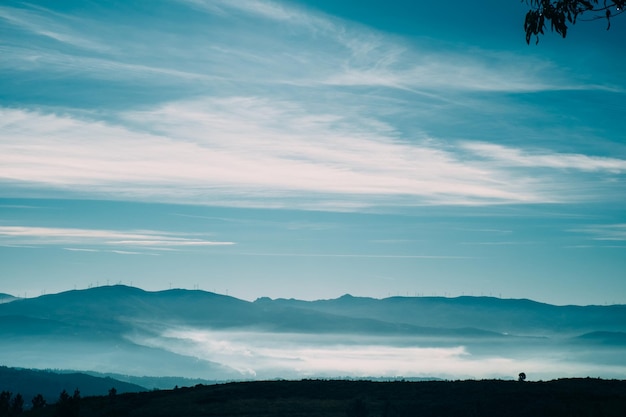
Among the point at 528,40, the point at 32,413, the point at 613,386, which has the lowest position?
the point at 32,413

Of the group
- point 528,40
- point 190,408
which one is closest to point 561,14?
point 528,40

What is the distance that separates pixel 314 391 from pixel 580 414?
101 feet

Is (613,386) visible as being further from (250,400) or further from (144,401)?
(144,401)

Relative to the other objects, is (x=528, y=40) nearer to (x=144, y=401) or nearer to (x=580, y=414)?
(x=580, y=414)

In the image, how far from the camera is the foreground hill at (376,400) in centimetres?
6800

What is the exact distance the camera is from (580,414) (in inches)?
2514

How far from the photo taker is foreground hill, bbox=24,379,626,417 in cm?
6800

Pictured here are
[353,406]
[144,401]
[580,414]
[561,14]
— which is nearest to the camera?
[561,14]

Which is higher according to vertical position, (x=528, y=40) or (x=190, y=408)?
(x=528, y=40)

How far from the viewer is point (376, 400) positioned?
76812 mm

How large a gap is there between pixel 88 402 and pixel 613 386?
58.5 metres

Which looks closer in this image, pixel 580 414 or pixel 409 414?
pixel 580 414

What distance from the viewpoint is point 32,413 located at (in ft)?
270

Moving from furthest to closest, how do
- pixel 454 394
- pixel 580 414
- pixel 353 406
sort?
1. pixel 454 394
2. pixel 353 406
3. pixel 580 414
